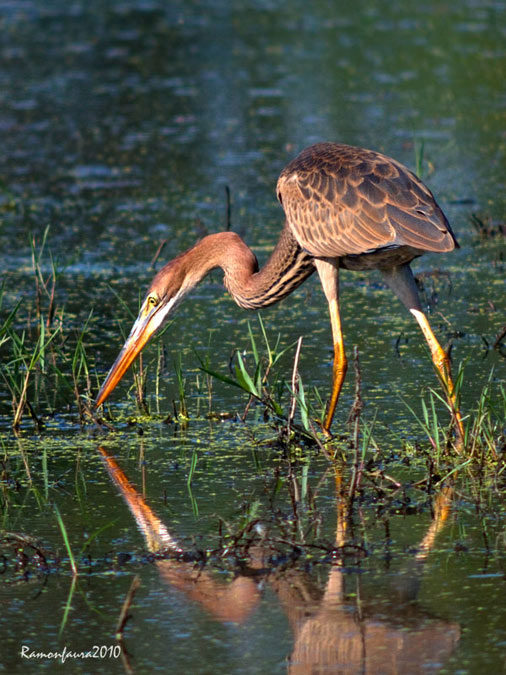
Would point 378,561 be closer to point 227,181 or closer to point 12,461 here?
point 12,461

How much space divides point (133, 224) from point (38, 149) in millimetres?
3506

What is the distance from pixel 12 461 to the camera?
6.43 m

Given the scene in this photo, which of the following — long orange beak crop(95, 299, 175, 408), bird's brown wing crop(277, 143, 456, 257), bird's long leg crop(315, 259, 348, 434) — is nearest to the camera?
bird's brown wing crop(277, 143, 456, 257)

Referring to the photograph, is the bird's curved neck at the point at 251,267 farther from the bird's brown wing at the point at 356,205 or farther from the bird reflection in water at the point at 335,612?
the bird reflection in water at the point at 335,612

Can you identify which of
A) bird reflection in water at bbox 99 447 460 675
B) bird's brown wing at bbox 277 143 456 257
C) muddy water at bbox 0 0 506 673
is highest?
bird's brown wing at bbox 277 143 456 257

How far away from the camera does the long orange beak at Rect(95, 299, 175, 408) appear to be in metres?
7.37

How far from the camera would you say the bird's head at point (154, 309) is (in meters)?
7.45

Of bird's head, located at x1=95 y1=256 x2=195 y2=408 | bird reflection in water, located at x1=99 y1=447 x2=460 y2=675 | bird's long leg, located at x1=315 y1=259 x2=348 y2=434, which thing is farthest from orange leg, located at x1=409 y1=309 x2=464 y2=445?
bird's head, located at x1=95 y1=256 x2=195 y2=408

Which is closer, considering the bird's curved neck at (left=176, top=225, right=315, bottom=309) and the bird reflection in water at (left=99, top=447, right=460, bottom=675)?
the bird reflection in water at (left=99, top=447, right=460, bottom=675)

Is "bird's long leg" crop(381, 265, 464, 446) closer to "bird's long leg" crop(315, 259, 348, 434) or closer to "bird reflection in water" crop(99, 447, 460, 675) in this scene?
"bird's long leg" crop(315, 259, 348, 434)

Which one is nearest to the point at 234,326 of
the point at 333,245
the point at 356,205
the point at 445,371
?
the point at 333,245

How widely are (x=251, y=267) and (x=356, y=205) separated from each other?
0.98m

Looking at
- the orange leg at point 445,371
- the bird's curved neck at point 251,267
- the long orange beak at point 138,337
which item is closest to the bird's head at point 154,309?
the long orange beak at point 138,337

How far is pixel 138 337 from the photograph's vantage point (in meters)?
7.50
